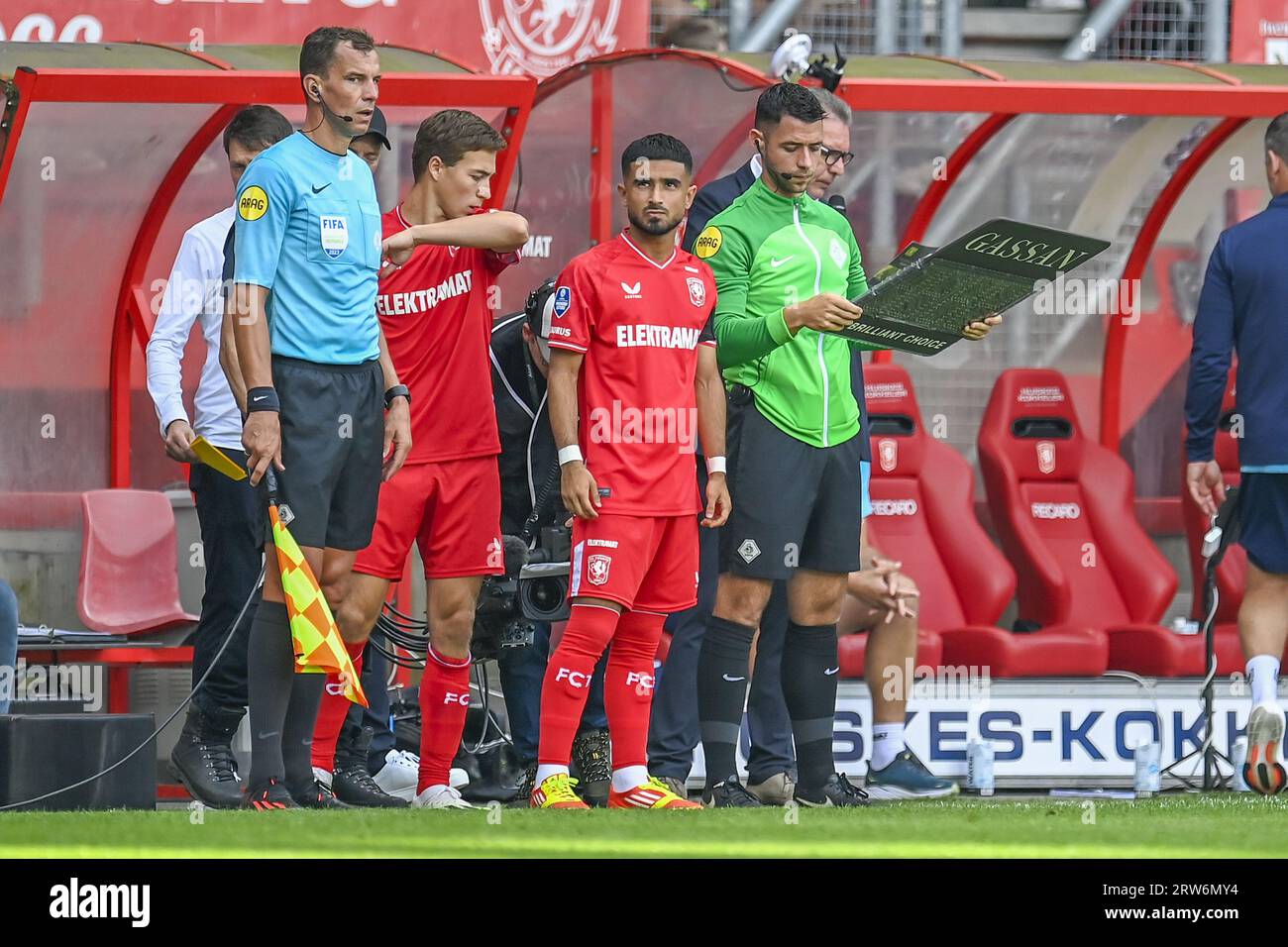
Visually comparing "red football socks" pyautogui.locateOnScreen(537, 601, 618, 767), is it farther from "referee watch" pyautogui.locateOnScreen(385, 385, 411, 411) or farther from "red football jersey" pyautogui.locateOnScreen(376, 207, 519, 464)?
"referee watch" pyautogui.locateOnScreen(385, 385, 411, 411)

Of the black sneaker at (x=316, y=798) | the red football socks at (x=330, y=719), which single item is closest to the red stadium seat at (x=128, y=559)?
the red football socks at (x=330, y=719)

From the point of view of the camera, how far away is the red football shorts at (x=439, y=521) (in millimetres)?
6453

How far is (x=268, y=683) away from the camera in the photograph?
5.89m

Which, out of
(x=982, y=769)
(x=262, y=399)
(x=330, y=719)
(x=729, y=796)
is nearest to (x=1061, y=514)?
(x=982, y=769)

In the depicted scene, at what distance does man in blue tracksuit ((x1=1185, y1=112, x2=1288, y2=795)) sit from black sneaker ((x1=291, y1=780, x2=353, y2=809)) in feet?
9.39

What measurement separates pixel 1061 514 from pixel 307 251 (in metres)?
4.45

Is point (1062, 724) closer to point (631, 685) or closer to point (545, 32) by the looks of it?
point (631, 685)

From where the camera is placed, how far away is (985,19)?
468 inches

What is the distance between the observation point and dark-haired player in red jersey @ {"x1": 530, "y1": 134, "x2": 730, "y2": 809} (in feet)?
20.4

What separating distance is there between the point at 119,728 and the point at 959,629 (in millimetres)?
3542

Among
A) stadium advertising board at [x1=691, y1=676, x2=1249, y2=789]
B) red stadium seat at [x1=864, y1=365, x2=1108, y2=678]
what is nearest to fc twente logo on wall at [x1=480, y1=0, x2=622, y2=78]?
red stadium seat at [x1=864, y1=365, x2=1108, y2=678]

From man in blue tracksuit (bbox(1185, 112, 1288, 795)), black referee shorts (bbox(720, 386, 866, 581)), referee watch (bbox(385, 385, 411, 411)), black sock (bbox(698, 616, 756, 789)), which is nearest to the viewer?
referee watch (bbox(385, 385, 411, 411))

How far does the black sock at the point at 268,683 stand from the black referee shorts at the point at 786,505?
129 cm

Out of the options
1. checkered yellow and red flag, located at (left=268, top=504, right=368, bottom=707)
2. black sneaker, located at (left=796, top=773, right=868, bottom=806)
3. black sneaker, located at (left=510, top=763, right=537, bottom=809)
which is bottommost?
black sneaker, located at (left=510, top=763, right=537, bottom=809)
